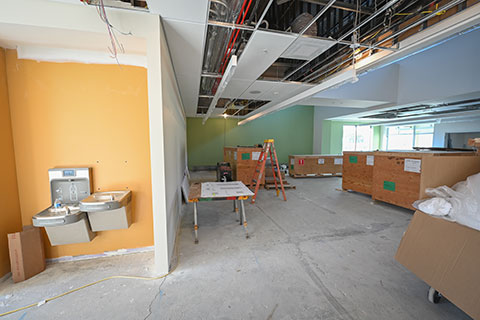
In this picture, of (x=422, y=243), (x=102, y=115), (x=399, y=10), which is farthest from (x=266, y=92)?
(x=422, y=243)

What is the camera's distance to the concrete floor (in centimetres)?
152

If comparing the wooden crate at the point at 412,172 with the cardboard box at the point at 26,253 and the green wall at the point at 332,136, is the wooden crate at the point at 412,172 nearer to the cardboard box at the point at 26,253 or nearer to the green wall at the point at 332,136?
the cardboard box at the point at 26,253

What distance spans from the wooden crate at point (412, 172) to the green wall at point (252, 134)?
5.77m

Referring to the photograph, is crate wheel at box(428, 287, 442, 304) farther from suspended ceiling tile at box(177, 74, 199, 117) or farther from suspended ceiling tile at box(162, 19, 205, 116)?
suspended ceiling tile at box(177, 74, 199, 117)

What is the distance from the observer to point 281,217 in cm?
354

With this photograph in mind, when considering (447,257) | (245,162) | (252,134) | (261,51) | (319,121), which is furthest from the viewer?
(252,134)

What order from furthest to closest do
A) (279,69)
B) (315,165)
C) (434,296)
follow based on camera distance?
(315,165) → (279,69) → (434,296)

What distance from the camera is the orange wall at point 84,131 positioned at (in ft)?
6.55

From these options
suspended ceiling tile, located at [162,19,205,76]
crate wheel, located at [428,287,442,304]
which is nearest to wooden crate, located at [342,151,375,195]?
crate wheel, located at [428,287,442,304]

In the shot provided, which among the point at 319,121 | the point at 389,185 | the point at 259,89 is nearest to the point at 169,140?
the point at 259,89

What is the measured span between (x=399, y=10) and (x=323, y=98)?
336 centimetres

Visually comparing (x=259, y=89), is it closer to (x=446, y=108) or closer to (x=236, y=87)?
(x=236, y=87)

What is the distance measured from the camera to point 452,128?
780 cm

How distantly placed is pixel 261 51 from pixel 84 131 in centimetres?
251
